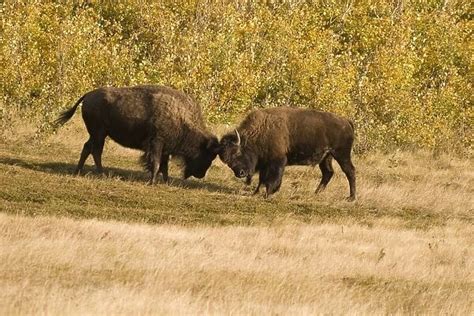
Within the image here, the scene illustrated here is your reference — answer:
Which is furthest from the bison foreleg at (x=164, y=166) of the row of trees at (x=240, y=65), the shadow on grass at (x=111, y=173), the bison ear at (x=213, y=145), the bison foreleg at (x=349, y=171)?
the row of trees at (x=240, y=65)

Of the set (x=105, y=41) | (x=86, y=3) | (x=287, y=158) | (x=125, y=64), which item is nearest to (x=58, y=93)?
(x=125, y=64)

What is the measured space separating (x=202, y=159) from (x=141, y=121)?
1996 millimetres

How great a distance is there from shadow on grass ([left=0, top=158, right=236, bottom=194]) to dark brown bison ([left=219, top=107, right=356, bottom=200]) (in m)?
0.89

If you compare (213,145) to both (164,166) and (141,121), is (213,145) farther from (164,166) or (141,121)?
(141,121)

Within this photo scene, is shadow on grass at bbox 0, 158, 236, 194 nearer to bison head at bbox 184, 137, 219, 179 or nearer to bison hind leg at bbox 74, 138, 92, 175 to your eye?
bison hind leg at bbox 74, 138, 92, 175

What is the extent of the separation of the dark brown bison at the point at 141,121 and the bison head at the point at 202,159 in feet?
1.59

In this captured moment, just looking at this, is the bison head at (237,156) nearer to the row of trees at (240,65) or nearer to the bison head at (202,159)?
the bison head at (202,159)

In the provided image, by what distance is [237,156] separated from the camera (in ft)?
83.0

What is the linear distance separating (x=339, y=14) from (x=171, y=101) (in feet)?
105

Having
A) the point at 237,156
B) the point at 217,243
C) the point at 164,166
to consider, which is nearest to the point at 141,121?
the point at 164,166

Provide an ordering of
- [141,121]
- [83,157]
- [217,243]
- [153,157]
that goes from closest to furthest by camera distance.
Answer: [217,243] → [83,157] → [153,157] → [141,121]

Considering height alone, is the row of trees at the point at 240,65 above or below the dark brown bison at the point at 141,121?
below

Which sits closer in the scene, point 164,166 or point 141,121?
point 141,121

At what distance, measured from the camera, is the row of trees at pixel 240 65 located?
36562mm
